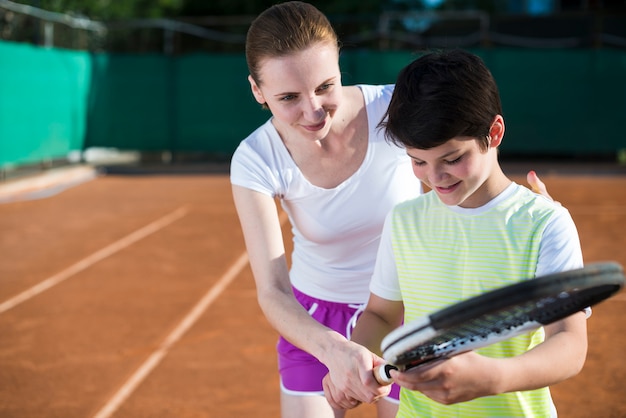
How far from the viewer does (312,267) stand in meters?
3.04

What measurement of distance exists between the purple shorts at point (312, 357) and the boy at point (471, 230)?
720mm

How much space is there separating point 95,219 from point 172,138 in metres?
5.92

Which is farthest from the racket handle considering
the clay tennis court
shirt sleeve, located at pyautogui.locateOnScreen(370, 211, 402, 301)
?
the clay tennis court

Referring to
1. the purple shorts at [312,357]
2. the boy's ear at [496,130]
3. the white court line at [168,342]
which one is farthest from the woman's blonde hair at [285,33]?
the white court line at [168,342]

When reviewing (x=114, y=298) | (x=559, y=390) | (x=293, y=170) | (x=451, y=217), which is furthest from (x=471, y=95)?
(x=114, y=298)

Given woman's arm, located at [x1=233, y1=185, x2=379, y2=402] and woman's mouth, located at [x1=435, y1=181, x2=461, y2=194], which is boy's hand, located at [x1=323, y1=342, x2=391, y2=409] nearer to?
woman's arm, located at [x1=233, y1=185, x2=379, y2=402]

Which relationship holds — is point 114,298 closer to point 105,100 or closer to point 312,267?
point 312,267

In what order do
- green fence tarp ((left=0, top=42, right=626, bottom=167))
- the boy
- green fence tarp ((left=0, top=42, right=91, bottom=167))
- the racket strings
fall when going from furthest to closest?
1. green fence tarp ((left=0, top=42, right=626, bottom=167))
2. green fence tarp ((left=0, top=42, right=91, bottom=167))
3. the boy
4. the racket strings

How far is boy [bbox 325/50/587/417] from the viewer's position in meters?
1.89

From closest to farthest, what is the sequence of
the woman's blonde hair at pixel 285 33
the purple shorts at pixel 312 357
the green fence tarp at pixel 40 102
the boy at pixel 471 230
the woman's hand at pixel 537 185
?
the boy at pixel 471 230 < the woman's hand at pixel 537 185 < the woman's blonde hair at pixel 285 33 < the purple shorts at pixel 312 357 < the green fence tarp at pixel 40 102

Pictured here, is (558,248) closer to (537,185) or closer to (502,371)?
(502,371)

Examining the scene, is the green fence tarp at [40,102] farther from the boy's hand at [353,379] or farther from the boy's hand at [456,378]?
the boy's hand at [456,378]

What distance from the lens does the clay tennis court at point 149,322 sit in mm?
4633

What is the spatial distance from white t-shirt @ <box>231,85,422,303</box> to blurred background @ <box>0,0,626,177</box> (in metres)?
11.7
